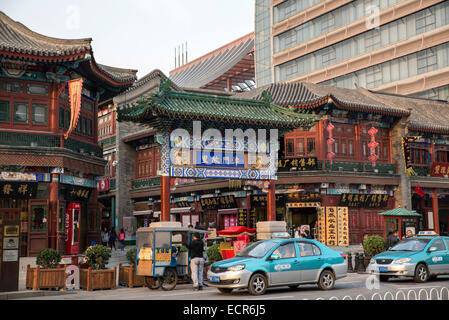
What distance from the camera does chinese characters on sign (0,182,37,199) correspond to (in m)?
24.4

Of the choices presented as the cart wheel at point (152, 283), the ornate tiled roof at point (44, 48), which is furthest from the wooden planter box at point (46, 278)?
the ornate tiled roof at point (44, 48)

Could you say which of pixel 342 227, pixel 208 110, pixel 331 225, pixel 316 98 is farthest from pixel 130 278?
pixel 342 227

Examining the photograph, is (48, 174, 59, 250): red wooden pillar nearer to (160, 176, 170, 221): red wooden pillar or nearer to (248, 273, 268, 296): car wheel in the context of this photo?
(160, 176, 170, 221): red wooden pillar

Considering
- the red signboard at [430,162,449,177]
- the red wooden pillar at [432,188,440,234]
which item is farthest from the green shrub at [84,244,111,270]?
the red wooden pillar at [432,188,440,234]

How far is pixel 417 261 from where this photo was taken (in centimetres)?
1727

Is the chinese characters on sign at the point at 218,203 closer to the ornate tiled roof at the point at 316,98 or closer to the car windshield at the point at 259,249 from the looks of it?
the ornate tiled roof at the point at 316,98

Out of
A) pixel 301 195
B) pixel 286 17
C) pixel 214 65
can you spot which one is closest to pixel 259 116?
pixel 301 195

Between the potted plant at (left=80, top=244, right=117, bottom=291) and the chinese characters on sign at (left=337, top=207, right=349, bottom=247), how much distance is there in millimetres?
19018

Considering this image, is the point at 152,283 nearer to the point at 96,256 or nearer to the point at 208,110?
the point at 96,256

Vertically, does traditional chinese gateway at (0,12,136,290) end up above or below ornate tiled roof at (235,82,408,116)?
below

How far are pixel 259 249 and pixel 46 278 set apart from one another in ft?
21.6

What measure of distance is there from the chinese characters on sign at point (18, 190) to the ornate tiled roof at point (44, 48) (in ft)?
17.9

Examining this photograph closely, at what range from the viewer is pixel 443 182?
38.8 m

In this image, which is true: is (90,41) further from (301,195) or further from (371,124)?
(371,124)
